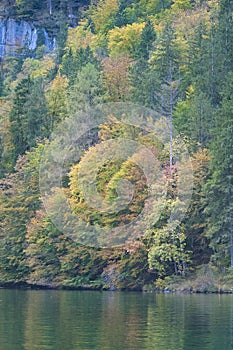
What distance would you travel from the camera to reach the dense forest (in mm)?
68375

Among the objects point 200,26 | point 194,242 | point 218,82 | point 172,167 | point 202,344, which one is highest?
point 200,26

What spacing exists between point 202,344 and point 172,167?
1444 inches

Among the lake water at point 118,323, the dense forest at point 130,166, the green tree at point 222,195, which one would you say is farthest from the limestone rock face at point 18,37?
the lake water at point 118,323

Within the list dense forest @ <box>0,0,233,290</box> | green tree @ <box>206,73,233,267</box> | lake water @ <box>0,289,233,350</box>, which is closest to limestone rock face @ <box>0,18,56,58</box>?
dense forest @ <box>0,0,233,290</box>

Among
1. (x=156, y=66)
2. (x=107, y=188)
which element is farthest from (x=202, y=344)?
(x=156, y=66)

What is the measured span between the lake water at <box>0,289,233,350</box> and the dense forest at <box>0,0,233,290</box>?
897cm

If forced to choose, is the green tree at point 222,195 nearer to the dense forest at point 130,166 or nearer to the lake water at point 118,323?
the dense forest at point 130,166

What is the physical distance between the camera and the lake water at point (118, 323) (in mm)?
35156

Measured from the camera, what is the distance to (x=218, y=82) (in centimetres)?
8225

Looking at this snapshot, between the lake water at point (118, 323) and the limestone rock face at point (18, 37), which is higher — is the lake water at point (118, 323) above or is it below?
below

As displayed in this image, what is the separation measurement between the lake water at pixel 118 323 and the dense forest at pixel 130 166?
897 cm

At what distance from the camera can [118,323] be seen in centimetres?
4203

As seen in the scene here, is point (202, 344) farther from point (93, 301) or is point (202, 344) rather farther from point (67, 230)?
point (67, 230)

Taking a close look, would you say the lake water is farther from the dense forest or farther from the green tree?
the dense forest
